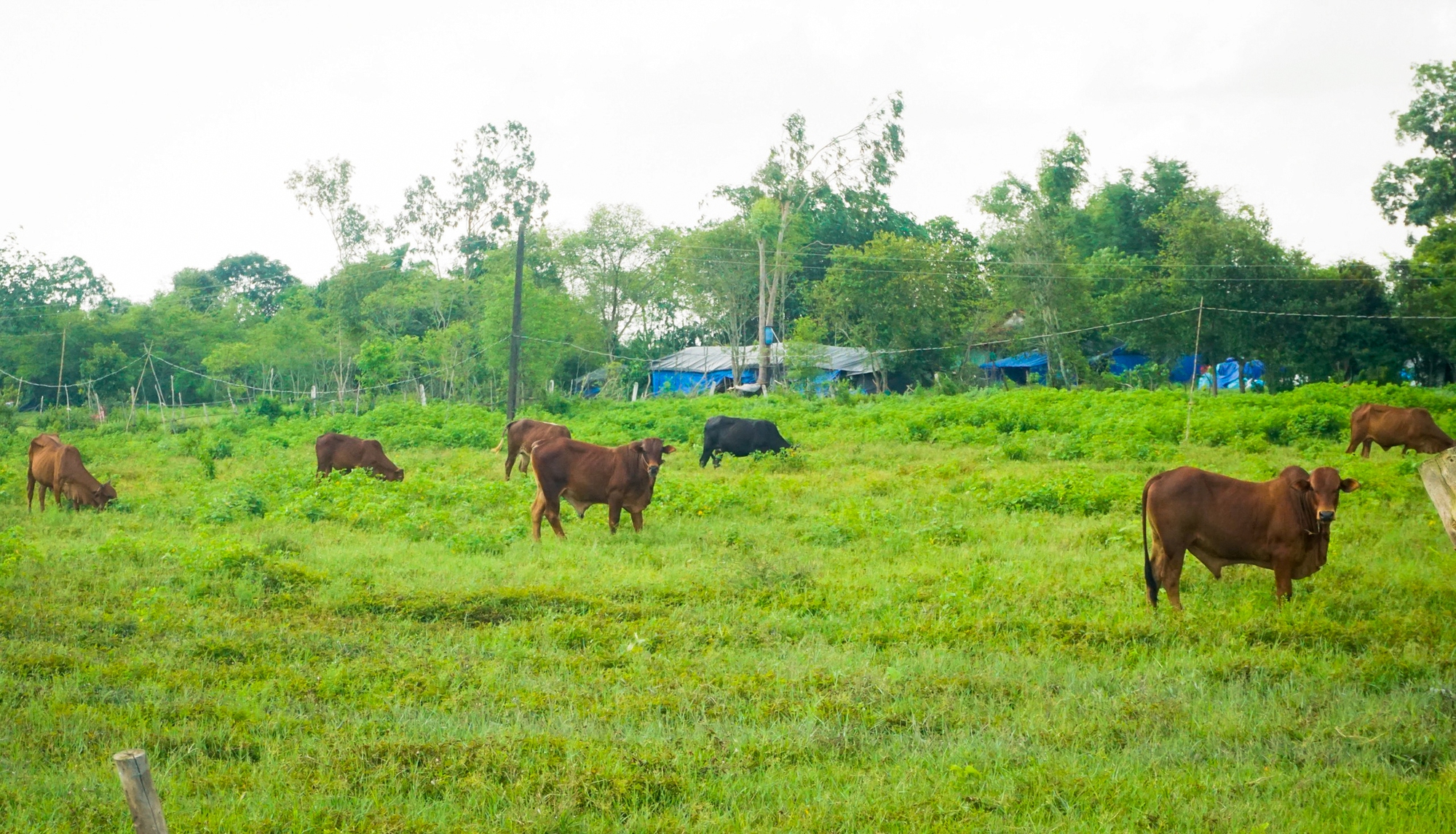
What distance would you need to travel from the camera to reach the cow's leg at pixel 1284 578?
353 inches

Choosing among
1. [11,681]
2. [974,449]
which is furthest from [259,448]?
[11,681]

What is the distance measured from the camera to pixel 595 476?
41.9 feet

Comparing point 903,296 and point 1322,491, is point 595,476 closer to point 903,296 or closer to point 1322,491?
point 1322,491

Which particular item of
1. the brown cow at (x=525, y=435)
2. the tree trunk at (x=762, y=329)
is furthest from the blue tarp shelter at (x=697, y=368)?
the brown cow at (x=525, y=435)

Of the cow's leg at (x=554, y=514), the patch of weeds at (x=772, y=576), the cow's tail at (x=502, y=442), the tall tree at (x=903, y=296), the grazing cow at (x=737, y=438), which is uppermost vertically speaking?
the tall tree at (x=903, y=296)

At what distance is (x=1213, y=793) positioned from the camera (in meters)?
5.12

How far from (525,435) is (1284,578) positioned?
13.2 m

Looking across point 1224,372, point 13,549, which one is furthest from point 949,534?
point 1224,372

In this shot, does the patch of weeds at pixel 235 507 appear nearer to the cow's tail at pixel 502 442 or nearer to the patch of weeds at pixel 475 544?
the patch of weeds at pixel 475 544

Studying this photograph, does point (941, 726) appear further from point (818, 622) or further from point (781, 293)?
point (781, 293)

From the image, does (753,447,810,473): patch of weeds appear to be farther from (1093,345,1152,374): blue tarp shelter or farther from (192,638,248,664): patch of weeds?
(1093,345,1152,374): blue tarp shelter

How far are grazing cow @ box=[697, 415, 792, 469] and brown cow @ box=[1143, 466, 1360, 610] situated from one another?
12148 mm

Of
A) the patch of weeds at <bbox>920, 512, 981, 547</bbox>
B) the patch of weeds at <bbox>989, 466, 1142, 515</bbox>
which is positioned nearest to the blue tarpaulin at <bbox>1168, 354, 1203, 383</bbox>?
the patch of weeds at <bbox>989, 466, 1142, 515</bbox>

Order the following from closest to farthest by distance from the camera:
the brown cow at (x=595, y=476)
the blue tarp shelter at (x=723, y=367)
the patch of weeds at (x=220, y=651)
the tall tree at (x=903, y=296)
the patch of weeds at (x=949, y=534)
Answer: the patch of weeds at (x=220, y=651), the patch of weeds at (x=949, y=534), the brown cow at (x=595, y=476), the tall tree at (x=903, y=296), the blue tarp shelter at (x=723, y=367)
